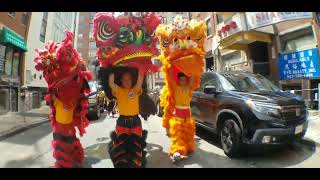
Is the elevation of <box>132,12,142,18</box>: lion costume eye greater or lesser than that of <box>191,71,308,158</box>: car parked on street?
greater

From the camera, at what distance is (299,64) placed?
13.3 m

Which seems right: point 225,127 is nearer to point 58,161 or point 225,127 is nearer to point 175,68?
point 175,68

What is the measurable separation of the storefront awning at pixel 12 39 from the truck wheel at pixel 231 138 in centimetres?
1283

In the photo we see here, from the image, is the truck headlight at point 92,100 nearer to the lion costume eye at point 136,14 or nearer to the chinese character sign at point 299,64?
the lion costume eye at point 136,14

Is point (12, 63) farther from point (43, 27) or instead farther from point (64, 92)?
point (64, 92)

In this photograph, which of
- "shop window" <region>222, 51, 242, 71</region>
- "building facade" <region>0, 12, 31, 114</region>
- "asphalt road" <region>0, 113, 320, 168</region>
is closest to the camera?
"asphalt road" <region>0, 113, 320, 168</region>

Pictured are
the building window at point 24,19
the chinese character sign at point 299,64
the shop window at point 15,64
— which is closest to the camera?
the chinese character sign at point 299,64

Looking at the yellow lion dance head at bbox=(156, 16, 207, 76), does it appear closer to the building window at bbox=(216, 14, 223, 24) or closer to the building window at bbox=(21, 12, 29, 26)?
the building window at bbox=(21, 12, 29, 26)

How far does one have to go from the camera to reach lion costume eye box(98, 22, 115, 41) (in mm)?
5004

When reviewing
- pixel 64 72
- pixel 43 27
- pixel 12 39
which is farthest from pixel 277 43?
pixel 43 27

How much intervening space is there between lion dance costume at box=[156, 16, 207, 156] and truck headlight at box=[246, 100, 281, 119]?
1.23 metres

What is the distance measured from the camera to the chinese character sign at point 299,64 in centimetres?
1254

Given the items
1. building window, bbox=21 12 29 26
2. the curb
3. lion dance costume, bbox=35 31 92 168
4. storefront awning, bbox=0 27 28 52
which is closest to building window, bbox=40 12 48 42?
building window, bbox=21 12 29 26

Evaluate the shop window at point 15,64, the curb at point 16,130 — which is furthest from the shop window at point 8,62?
the curb at point 16,130
